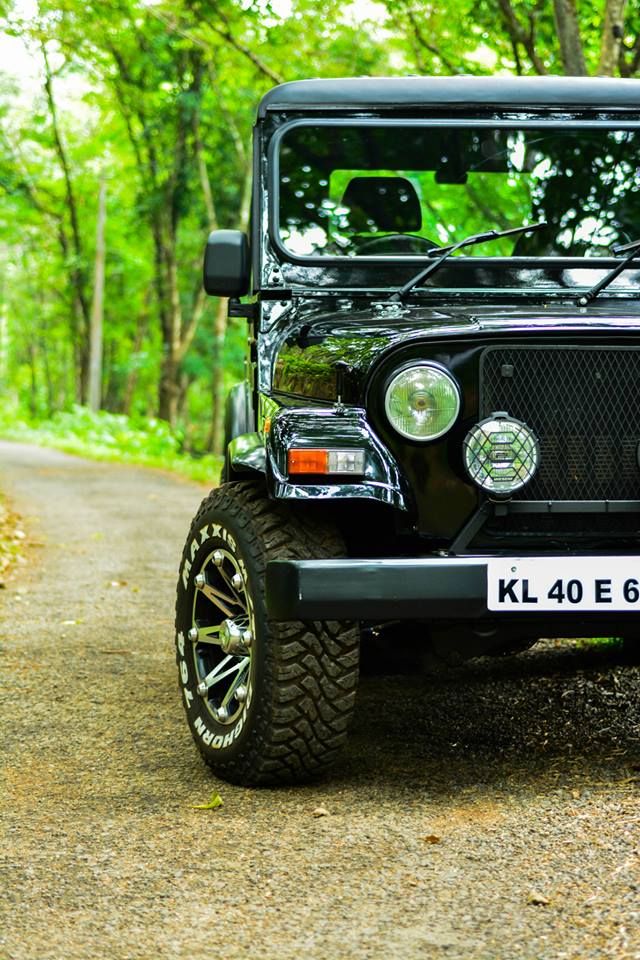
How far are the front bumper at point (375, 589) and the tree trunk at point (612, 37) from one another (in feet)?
23.2

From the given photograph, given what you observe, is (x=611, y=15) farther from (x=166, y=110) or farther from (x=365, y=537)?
(x=166, y=110)

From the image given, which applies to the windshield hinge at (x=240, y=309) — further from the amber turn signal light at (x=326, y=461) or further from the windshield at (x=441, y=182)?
the amber turn signal light at (x=326, y=461)

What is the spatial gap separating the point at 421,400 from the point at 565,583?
2.17 ft

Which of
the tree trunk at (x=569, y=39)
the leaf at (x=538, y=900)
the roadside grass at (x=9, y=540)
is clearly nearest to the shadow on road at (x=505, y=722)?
the leaf at (x=538, y=900)

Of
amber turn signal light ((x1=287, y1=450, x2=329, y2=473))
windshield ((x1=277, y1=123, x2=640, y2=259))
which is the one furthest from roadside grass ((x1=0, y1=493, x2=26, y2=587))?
amber turn signal light ((x1=287, y1=450, x2=329, y2=473))

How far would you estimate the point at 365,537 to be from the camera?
3.85 meters

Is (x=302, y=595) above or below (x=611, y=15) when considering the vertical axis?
below

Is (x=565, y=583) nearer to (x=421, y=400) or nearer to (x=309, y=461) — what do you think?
(x=421, y=400)

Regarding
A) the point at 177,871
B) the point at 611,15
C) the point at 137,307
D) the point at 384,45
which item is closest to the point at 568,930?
Result: the point at 177,871

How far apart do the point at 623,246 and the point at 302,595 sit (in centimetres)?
223

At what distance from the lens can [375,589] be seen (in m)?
3.40

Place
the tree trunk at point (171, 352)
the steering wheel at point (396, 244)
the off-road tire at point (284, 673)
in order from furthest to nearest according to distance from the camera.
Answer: the tree trunk at point (171, 352)
the steering wheel at point (396, 244)
the off-road tire at point (284, 673)

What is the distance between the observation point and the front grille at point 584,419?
369cm

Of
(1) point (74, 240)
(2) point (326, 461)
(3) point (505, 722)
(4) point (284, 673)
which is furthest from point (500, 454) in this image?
(1) point (74, 240)
